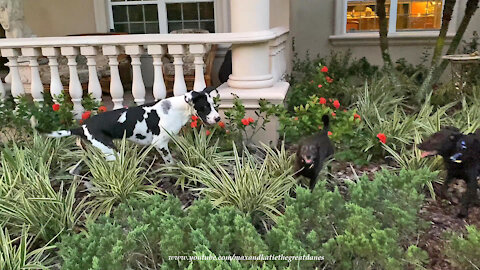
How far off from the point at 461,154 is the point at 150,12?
5.91 m

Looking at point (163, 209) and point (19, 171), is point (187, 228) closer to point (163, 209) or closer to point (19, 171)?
point (163, 209)

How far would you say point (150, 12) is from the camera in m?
7.22

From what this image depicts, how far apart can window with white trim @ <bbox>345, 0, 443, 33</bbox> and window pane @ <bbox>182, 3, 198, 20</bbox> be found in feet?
8.52

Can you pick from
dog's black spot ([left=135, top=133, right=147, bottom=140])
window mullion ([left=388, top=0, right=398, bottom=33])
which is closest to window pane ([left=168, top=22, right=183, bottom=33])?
window mullion ([left=388, top=0, right=398, bottom=33])

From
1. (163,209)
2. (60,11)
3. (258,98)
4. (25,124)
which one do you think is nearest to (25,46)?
(25,124)

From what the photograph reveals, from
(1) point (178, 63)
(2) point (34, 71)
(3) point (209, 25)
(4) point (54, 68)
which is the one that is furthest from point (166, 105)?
(3) point (209, 25)

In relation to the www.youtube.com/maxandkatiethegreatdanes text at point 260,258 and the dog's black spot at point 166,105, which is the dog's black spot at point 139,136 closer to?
the dog's black spot at point 166,105

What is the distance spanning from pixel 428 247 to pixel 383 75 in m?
3.79

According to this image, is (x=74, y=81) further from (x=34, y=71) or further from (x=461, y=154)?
(x=461, y=154)

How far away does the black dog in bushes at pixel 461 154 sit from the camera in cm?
270

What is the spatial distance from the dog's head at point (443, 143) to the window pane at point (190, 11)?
205 inches

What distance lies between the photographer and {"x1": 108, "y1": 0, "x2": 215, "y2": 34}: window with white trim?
7.10 meters

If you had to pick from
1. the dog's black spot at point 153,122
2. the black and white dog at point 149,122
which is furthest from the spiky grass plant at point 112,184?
the dog's black spot at point 153,122

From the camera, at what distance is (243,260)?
89.5 inches
